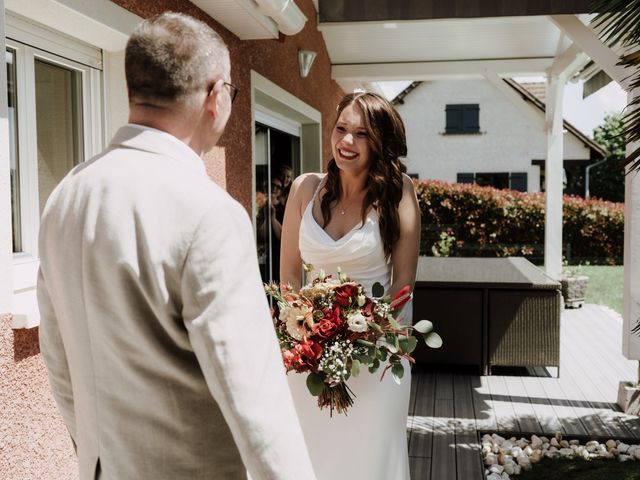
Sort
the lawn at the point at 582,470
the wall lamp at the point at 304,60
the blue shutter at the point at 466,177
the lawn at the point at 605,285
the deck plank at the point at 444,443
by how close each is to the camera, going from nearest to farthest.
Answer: the lawn at the point at 582,470
the deck plank at the point at 444,443
the wall lamp at the point at 304,60
the lawn at the point at 605,285
the blue shutter at the point at 466,177

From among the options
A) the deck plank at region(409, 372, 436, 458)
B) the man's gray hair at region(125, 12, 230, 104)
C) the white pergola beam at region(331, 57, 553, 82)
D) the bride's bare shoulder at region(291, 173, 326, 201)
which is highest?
the white pergola beam at region(331, 57, 553, 82)

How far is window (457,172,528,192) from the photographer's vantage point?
2745 cm

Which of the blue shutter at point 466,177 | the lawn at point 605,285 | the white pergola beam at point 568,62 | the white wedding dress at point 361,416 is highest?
the white pergola beam at point 568,62

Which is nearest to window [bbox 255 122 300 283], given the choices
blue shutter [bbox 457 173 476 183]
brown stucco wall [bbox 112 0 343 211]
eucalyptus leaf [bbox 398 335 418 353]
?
brown stucco wall [bbox 112 0 343 211]

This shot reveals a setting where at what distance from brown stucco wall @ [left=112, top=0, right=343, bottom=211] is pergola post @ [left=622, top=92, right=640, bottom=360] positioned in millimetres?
2906

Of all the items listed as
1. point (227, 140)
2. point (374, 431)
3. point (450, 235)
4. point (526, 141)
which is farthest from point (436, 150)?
point (374, 431)

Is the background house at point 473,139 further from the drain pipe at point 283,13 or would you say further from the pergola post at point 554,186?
the drain pipe at point 283,13

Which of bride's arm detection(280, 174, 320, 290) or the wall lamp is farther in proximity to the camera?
the wall lamp

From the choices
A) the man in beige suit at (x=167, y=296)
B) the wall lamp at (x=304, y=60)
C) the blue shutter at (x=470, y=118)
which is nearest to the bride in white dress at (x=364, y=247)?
the man in beige suit at (x=167, y=296)

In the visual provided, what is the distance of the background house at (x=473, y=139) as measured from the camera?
2745 centimetres

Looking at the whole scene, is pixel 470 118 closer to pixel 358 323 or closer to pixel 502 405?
pixel 502 405

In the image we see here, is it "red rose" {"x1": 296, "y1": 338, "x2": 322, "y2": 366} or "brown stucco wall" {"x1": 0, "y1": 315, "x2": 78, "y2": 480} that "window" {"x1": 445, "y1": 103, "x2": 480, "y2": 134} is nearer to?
"brown stucco wall" {"x1": 0, "y1": 315, "x2": 78, "y2": 480}

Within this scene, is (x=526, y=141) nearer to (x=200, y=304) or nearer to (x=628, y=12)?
(x=628, y=12)

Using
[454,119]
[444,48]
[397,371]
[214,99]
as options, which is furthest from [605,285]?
[454,119]
